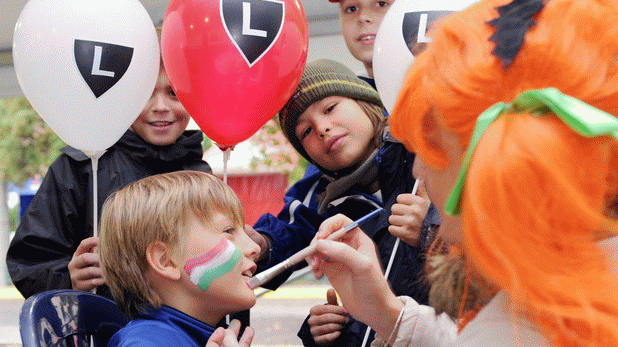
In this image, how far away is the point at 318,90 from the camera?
6.06 feet

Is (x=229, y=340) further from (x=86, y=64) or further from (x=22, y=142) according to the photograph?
(x=22, y=142)

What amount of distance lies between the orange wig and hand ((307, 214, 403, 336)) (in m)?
0.47

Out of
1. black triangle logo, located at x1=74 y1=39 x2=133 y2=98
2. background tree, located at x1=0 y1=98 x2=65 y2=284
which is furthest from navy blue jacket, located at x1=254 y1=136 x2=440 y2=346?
background tree, located at x1=0 y1=98 x2=65 y2=284

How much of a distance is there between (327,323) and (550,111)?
1084mm

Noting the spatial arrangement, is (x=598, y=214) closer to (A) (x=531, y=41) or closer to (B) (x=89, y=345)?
(A) (x=531, y=41)

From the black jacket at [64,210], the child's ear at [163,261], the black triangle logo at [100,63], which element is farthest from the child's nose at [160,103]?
the child's ear at [163,261]

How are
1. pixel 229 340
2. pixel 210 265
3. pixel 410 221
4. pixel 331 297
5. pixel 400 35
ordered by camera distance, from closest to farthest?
pixel 229 340
pixel 210 265
pixel 410 221
pixel 400 35
pixel 331 297

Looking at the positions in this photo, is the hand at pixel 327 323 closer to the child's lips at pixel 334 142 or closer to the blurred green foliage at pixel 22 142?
the child's lips at pixel 334 142

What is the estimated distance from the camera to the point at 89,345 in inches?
57.0

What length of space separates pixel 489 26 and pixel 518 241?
10.5 inches

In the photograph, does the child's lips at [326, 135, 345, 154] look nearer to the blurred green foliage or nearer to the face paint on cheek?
the face paint on cheek

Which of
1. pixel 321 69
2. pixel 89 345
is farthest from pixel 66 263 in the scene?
pixel 321 69

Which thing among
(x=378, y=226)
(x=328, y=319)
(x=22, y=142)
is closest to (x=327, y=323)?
(x=328, y=319)

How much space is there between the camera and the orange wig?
0.68 metres
